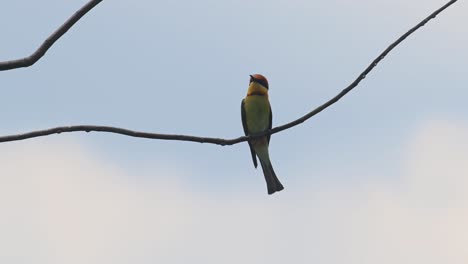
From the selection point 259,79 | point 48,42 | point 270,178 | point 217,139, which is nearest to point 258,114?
point 259,79

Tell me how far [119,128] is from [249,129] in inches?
374

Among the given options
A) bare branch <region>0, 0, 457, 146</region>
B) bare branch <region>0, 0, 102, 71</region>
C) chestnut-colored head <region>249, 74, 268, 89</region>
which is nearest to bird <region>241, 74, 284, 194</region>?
chestnut-colored head <region>249, 74, 268, 89</region>

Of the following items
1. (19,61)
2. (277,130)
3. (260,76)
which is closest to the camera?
(19,61)

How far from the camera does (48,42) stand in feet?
11.1

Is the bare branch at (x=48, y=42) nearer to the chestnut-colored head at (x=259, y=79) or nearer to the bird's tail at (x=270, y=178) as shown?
the chestnut-colored head at (x=259, y=79)

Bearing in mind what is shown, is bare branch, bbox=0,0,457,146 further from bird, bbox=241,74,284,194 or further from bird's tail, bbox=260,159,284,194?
bird's tail, bbox=260,159,284,194

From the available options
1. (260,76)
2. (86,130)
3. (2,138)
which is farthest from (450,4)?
(260,76)

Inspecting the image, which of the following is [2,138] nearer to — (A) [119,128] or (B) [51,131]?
(B) [51,131]

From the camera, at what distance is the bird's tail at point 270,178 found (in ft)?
43.9

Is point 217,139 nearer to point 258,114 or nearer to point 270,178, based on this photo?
Result: point 258,114

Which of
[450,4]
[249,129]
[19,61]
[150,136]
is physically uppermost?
[249,129]

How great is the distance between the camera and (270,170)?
13609mm

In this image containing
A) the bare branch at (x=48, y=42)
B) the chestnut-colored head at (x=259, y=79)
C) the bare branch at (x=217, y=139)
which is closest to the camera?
the bare branch at (x=48, y=42)

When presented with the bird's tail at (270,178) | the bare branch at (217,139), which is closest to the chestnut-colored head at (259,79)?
the bird's tail at (270,178)
